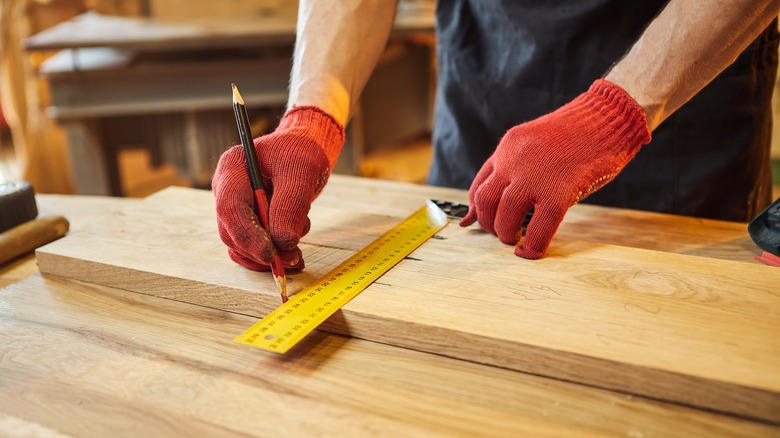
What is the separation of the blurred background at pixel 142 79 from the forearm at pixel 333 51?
141 centimetres

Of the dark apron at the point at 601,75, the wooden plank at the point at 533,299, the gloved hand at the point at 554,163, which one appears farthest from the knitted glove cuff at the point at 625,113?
the dark apron at the point at 601,75

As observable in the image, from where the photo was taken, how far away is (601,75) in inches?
53.0

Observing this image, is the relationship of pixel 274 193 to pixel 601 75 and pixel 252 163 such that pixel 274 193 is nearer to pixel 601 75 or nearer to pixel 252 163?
pixel 252 163

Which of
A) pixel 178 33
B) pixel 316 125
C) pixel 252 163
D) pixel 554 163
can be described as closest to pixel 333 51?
pixel 316 125

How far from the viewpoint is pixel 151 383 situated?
786 mm

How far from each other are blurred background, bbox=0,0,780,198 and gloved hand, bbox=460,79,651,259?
1.78 meters

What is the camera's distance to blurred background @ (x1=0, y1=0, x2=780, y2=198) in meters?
2.63

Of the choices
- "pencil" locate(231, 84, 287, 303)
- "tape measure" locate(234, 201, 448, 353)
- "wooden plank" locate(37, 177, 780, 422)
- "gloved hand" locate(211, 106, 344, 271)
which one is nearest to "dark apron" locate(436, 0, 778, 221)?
"wooden plank" locate(37, 177, 780, 422)

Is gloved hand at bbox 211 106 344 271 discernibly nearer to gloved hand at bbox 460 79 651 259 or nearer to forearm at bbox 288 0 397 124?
forearm at bbox 288 0 397 124

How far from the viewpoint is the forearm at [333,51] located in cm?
121

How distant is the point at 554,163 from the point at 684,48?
0.27 metres

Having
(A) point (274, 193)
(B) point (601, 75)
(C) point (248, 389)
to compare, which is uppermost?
(B) point (601, 75)

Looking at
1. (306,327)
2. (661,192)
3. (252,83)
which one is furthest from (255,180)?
(252,83)

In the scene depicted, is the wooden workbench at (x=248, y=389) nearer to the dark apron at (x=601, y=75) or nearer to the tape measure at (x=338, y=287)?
the tape measure at (x=338, y=287)
